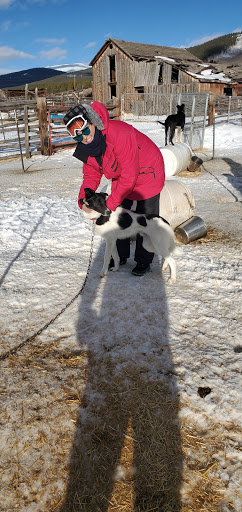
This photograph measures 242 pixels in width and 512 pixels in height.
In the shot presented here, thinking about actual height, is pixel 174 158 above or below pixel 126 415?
above

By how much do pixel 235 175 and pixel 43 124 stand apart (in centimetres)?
798

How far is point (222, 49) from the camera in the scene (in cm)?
14938

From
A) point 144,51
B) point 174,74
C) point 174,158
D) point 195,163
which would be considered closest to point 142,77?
point 144,51

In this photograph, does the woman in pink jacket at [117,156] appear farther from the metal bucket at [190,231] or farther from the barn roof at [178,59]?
the barn roof at [178,59]

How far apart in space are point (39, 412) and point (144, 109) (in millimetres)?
29202

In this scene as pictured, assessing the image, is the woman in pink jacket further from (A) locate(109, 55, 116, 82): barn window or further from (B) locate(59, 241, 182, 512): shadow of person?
(A) locate(109, 55, 116, 82): barn window

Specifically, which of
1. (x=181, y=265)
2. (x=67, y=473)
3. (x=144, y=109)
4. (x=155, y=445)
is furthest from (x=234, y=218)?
(x=144, y=109)

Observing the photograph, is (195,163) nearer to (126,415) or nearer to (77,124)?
(77,124)

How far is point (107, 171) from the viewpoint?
126 inches

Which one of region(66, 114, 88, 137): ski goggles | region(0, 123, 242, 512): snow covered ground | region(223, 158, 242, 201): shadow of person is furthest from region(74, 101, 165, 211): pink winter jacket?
region(223, 158, 242, 201): shadow of person

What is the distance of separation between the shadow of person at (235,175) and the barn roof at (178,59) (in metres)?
24.1

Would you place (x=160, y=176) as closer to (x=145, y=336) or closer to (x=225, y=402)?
(x=145, y=336)

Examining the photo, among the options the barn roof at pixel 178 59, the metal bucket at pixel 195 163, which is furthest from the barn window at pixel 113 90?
the metal bucket at pixel 195 163

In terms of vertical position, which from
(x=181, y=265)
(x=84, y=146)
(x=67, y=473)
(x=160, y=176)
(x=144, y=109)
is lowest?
(x=67, y=473)
